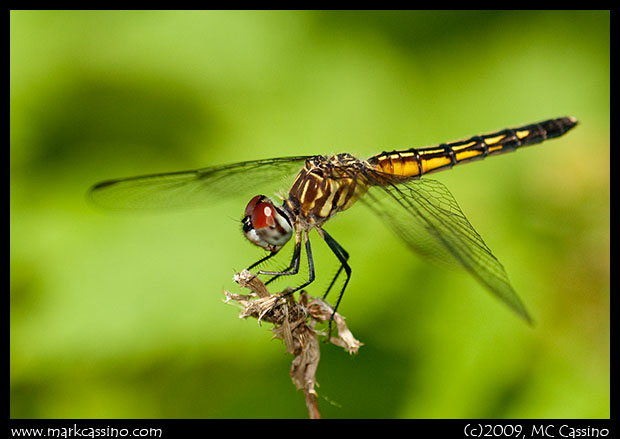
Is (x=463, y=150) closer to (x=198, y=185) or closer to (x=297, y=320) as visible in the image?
(x=198, y=185)

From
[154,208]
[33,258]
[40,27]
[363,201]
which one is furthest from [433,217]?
[40,27]

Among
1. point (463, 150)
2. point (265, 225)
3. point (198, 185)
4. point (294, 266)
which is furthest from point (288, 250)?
point (463, 150)

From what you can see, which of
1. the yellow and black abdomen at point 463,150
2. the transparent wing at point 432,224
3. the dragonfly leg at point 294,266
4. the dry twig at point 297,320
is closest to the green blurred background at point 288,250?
the dragonfly leg at point 294,266

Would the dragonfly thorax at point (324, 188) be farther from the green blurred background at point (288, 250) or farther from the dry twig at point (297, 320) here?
the dry twig at point (297, 320)

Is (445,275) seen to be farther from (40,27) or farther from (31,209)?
(40,27)

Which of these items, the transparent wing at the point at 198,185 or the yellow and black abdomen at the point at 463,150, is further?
the yellow and black abdomen at the point at 463,150
